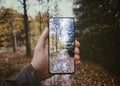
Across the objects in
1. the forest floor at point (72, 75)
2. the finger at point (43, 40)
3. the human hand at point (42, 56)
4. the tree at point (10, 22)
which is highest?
the tree at point (10, 22)

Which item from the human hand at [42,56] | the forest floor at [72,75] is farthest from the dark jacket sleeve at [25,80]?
the forest floor at [72,75]

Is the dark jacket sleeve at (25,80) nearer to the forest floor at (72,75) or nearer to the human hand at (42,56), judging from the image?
the human hand at (42,56)

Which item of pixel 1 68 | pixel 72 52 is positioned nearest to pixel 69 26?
pixel 72 52

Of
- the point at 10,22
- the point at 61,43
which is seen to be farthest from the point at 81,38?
the point at 10,22

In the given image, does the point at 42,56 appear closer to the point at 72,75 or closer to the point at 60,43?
the point at 60,43

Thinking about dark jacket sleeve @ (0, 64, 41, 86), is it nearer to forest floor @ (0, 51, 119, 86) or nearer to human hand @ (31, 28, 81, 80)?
human hand @ (31, 28, 81, 80)

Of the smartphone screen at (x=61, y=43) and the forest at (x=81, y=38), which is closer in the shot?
the smartphone screen at (x=61, y=43)

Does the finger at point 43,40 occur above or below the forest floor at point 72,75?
above

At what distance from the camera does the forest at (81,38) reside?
49.3 inches

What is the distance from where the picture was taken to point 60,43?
45.5 inches

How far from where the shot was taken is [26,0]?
1.25 meters

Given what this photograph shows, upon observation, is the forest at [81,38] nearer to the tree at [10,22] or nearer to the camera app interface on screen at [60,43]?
the tree at [10,22]

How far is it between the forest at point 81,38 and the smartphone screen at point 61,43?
10cm

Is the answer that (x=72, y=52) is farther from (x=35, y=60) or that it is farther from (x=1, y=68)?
(x=1, y=68)
